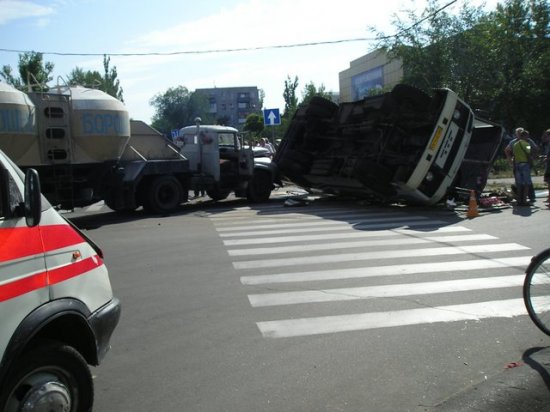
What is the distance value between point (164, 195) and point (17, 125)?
4.47 m

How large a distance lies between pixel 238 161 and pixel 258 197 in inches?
50.5

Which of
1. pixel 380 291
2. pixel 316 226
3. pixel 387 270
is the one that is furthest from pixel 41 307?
pixel 316 226

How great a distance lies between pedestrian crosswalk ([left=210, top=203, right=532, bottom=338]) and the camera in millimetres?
5523

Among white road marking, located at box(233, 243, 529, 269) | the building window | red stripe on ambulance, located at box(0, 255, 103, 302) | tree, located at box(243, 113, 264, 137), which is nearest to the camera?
red stripe on ambulance, located at box(0, 255, 103, 302)

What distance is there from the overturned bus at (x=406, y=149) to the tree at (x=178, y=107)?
75604 mm

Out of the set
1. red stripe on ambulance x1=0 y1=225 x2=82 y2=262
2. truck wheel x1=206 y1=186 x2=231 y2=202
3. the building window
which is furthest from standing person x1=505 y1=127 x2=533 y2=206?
the building window

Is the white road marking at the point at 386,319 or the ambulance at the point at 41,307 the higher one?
the ambulance at the point at 41,307

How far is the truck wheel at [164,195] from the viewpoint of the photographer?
14.4 meters

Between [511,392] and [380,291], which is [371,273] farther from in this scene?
[511,392]

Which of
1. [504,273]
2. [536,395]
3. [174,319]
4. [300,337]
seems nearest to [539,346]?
[536,395]

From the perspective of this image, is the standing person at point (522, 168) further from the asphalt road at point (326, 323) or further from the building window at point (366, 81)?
the building window at point (366, 81)

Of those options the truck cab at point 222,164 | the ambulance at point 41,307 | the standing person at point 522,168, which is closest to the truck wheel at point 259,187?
the truck cab at point 222,164

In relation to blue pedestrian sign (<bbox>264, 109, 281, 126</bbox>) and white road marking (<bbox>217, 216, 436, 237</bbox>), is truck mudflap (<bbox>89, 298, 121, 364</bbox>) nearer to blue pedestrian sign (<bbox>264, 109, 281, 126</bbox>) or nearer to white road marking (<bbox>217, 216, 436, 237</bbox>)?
white road marking (<bbox>217, 216, 436, 237</bbox>)

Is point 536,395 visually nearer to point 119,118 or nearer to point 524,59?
point 119,118
